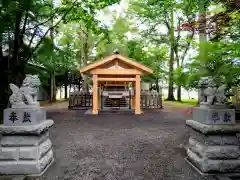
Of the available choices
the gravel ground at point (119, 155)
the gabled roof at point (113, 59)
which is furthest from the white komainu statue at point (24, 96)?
the gabled roof at point (113, 59)

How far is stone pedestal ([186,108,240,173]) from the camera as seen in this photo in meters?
4.09

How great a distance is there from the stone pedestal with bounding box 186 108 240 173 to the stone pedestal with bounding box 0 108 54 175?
2840 mm

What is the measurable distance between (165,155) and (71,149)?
7.36 ft

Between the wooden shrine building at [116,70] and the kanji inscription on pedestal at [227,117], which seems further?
the wooden shrine building at [116,70]

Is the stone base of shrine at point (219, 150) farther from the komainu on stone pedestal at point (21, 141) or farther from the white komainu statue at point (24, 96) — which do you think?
the white komainu statue at point (24, 96)

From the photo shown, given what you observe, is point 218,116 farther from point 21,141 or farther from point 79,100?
point 79,100

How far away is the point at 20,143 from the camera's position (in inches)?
161

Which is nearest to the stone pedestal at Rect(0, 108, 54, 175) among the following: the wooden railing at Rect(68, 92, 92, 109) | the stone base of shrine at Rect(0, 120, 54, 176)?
the stone base of shrine at Rect(0, 120, 54, 176)

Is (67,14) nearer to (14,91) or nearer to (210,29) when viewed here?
(210,29)

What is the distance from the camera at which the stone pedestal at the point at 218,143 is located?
4090 millimetres

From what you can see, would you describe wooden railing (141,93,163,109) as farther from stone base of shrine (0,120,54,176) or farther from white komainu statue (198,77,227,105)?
stone base of shrine (0,120,54,176)

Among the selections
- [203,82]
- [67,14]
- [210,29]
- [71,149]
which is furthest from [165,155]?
[67,14]

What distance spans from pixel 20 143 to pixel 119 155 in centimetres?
214

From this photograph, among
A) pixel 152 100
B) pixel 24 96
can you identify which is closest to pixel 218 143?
pixel 24 96
